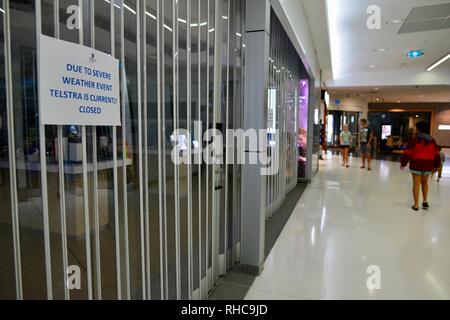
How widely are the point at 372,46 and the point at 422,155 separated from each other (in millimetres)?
4611

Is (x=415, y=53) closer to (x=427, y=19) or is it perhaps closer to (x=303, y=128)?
(x=427, y=19)

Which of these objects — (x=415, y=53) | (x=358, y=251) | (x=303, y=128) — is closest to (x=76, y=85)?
(x=358, y=251)

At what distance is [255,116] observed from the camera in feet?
9.96

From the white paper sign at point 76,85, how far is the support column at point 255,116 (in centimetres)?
172

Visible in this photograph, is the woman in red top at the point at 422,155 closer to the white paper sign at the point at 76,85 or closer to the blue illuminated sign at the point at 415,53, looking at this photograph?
the blue illuminated sign at the point at 415,53

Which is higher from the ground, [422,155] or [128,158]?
[128,158]

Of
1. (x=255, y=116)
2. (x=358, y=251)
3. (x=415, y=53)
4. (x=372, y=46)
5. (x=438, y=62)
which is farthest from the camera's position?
(x=438, y=62)

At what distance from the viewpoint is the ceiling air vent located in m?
5.90

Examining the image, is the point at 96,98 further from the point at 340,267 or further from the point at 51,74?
the point at 340,267

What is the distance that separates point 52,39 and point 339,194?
6866 millimetres

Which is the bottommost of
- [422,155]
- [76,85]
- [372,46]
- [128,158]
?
[422,155]

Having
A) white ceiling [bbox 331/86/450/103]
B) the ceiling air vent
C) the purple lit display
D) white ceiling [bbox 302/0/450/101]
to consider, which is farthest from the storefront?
white ceiling [bbox 331/86/450/103]

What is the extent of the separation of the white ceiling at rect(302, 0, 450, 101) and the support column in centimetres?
280

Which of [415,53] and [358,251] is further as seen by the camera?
[415,53]
